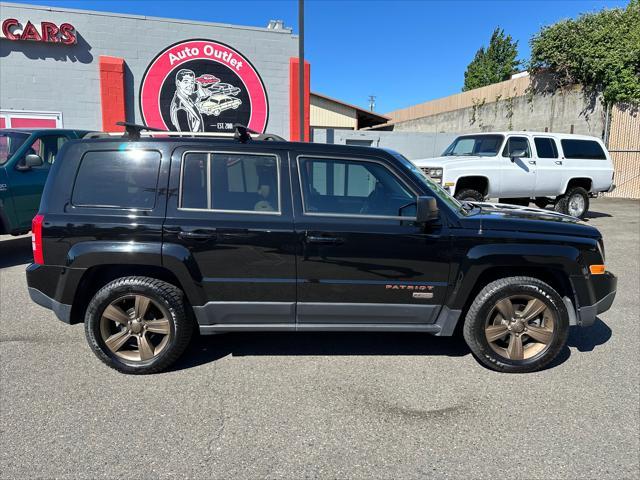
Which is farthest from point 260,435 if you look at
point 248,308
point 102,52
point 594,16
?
point 594,16

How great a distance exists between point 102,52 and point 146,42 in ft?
4.11

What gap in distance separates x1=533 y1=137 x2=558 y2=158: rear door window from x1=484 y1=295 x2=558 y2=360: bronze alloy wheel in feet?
26.6

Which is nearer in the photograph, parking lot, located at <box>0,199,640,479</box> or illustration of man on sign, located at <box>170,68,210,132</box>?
parking lot, located at <box>0,199,640,479</box>

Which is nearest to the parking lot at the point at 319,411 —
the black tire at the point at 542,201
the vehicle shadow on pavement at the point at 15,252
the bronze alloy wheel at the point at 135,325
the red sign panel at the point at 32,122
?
the bronze alloy wheel at the point at 135,325

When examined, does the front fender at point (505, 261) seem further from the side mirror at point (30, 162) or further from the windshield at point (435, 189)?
the side mirror at point (30, 162)

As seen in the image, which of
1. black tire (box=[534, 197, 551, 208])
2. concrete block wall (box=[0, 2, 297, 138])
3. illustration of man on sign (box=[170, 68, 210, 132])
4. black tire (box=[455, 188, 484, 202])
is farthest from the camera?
illustration of man on sign (box=[170, 68, 210, 132])

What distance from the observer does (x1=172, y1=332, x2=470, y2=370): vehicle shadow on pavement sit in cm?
386

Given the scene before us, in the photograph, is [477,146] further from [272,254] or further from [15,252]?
[15,252]

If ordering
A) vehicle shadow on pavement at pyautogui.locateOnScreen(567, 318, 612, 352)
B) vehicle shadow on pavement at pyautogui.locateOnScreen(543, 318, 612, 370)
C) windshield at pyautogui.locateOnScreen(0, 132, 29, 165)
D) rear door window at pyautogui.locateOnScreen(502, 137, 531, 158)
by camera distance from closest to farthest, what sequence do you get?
vehicle shadow on pavement at pyautogui.locateOnScreen(543, 318, 612, 370)
vehicle shadow on pavement at pyautogui.locateOnScreen(567, 318, 612, 352)
windshield at pyautogui.locateOnScreen(0, 132, 29, 165)
rear door window at pyautogui.locateOnScreen(502, 137, 531, 158)

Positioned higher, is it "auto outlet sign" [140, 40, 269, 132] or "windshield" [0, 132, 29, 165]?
"auto outlet sign" [140, 40, 269, 132]

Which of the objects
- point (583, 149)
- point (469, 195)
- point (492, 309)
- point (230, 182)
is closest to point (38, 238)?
point (230, 182)

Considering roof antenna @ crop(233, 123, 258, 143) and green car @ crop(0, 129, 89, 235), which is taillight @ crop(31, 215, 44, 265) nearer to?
roof antenna @ crop(233, 123, 258, 143)

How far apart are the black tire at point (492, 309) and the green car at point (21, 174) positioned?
6522 millimetres

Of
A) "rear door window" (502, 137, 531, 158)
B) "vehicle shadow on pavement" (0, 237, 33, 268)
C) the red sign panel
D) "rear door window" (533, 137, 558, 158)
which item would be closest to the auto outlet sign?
the red sign panel
